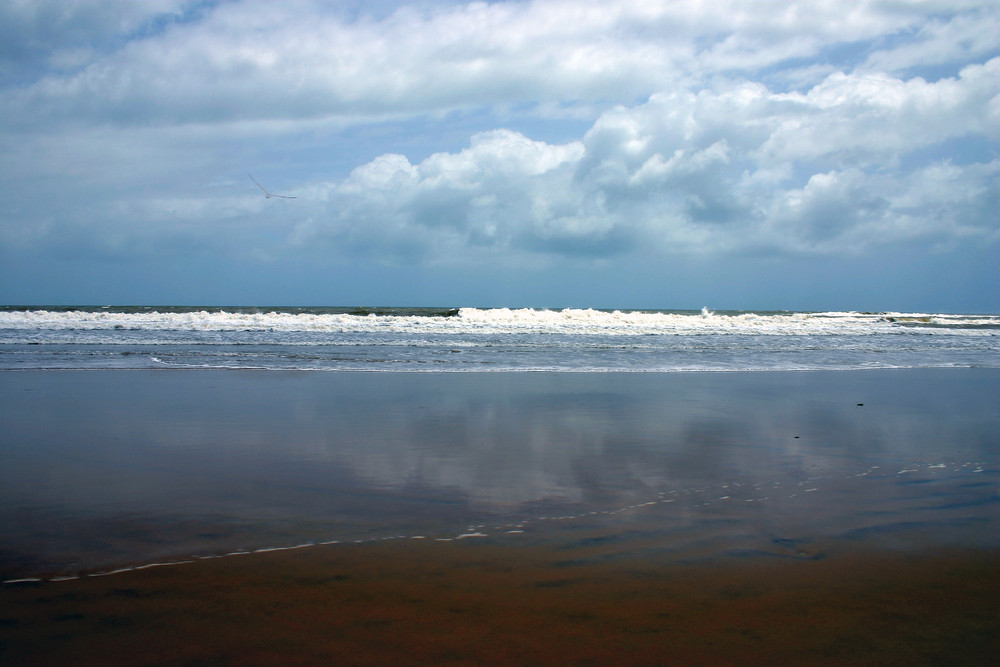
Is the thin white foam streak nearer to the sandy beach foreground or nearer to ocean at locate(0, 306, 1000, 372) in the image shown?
the sandy beach foreground

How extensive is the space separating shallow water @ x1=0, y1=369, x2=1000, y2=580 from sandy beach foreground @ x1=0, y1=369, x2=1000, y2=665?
0.03m

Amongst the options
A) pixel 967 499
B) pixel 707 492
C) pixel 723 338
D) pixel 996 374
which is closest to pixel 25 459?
pixel 707 492

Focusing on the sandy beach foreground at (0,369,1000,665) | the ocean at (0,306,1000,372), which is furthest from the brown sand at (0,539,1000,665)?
the ocean at (0,306,1000,372)

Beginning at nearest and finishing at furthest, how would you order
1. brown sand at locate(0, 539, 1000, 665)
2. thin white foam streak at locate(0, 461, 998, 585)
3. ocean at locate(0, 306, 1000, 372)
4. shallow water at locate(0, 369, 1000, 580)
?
brown sand at locate(0, 539, 1000, 665)
thin white foam streak at locate(0, 461, 998, 585)
shallow water at locate(0, 369, 1000, 580)
ocean at locate(0, 306, 1000, 372)

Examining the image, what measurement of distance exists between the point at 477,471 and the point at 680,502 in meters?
1.49

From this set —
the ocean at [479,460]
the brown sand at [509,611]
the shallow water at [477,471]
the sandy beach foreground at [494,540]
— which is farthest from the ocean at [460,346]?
the brown sand at [509,611]

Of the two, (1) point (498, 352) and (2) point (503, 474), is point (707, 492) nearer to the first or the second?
(2) point (503, 474)

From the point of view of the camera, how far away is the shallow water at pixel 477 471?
11.4 feet

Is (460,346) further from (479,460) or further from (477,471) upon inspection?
(477,471)

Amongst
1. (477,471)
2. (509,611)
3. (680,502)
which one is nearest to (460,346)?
(477,471)

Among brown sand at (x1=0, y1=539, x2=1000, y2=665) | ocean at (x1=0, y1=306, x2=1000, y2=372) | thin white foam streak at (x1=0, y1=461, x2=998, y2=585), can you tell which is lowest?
brown sand at (x1=0, y1=539, x2=1000, y2=665)

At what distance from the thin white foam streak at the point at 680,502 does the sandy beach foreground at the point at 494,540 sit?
2 cm

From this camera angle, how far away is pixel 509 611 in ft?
8.63

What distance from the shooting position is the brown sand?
2332 millimetres
